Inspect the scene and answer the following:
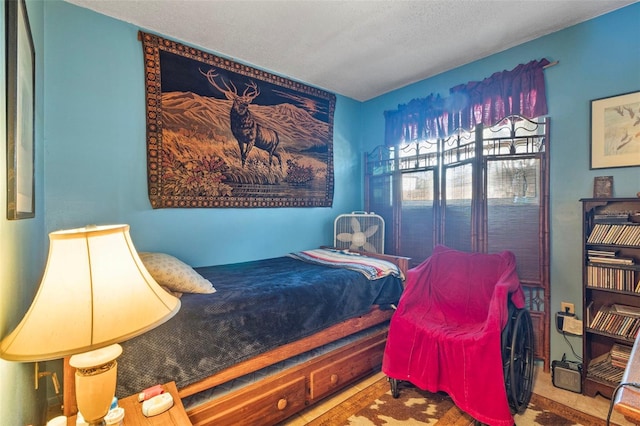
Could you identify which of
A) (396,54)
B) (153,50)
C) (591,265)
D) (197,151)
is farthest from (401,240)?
(153,50)

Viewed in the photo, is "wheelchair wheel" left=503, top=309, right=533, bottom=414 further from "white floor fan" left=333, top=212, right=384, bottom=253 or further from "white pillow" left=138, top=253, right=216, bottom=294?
"white pillow" left=138, top=253, right=216, bottom=294

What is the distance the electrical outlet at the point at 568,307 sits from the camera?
2.28 metres

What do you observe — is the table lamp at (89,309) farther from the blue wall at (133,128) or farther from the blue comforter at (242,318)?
the blue wall at (133,128)

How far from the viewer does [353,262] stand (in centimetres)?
260

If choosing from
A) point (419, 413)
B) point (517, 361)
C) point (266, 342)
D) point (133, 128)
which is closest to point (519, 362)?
point (517, 361)

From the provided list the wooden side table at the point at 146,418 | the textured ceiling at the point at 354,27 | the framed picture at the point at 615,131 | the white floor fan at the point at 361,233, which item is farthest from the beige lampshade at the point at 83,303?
the framed picture at the point at 615,131

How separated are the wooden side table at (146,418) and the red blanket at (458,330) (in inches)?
53.3

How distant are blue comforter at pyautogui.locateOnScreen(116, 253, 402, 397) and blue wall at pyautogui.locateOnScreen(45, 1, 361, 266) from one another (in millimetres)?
426

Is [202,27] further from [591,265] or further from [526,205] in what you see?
[591,265]

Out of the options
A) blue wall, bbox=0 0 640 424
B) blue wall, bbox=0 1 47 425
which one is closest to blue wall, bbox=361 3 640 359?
blue wall, bbox=0 0 640 424

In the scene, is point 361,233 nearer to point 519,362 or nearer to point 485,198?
point 485,198

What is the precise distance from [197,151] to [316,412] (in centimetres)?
215

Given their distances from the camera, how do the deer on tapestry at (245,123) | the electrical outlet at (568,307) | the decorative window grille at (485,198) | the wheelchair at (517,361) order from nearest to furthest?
the wheelchair at (517,361) → the electrical outlet at (568,307) → the decorative window grille at (485,198) → the deer on tapestry at (245,123)

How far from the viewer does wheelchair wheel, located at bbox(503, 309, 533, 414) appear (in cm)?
176
